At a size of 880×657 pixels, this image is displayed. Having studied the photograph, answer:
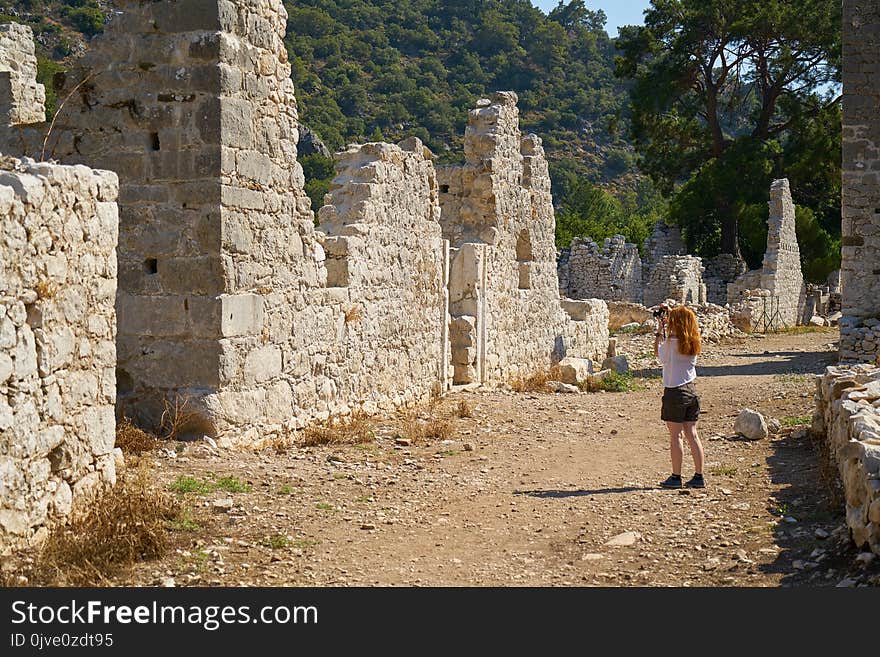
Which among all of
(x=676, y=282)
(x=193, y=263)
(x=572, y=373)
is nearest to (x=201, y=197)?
(x=193, y=263)

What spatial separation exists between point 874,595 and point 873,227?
11.5 m

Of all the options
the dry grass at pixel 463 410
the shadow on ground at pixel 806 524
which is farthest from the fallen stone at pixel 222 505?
the dry grass at pixel 463 410

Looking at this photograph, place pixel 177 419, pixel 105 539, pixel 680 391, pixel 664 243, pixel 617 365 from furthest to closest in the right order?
pixel 664 243 < pixel 617 365 < pixel 177 419 < pixel 680 391 < pixel 105 539

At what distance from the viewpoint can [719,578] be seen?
5.17 m

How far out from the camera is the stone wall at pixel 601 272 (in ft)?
97.2

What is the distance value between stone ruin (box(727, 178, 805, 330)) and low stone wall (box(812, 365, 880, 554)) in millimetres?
16509

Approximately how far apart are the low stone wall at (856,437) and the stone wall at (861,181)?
5.82 metres

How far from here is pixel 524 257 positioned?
1538 cm

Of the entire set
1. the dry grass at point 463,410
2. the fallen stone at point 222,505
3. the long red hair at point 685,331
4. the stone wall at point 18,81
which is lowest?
the fallen stone at point 222,505

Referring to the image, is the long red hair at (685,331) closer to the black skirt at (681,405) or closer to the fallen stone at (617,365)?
the black skirt at (681,405)

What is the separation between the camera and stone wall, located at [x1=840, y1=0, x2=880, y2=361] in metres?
14.5

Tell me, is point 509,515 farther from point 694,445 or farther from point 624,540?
point 694,445

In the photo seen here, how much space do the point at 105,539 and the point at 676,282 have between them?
23241 mm

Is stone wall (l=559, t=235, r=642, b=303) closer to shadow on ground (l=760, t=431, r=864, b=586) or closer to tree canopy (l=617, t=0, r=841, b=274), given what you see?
tree canopy (l=617, t=0, r=841, b=274)
